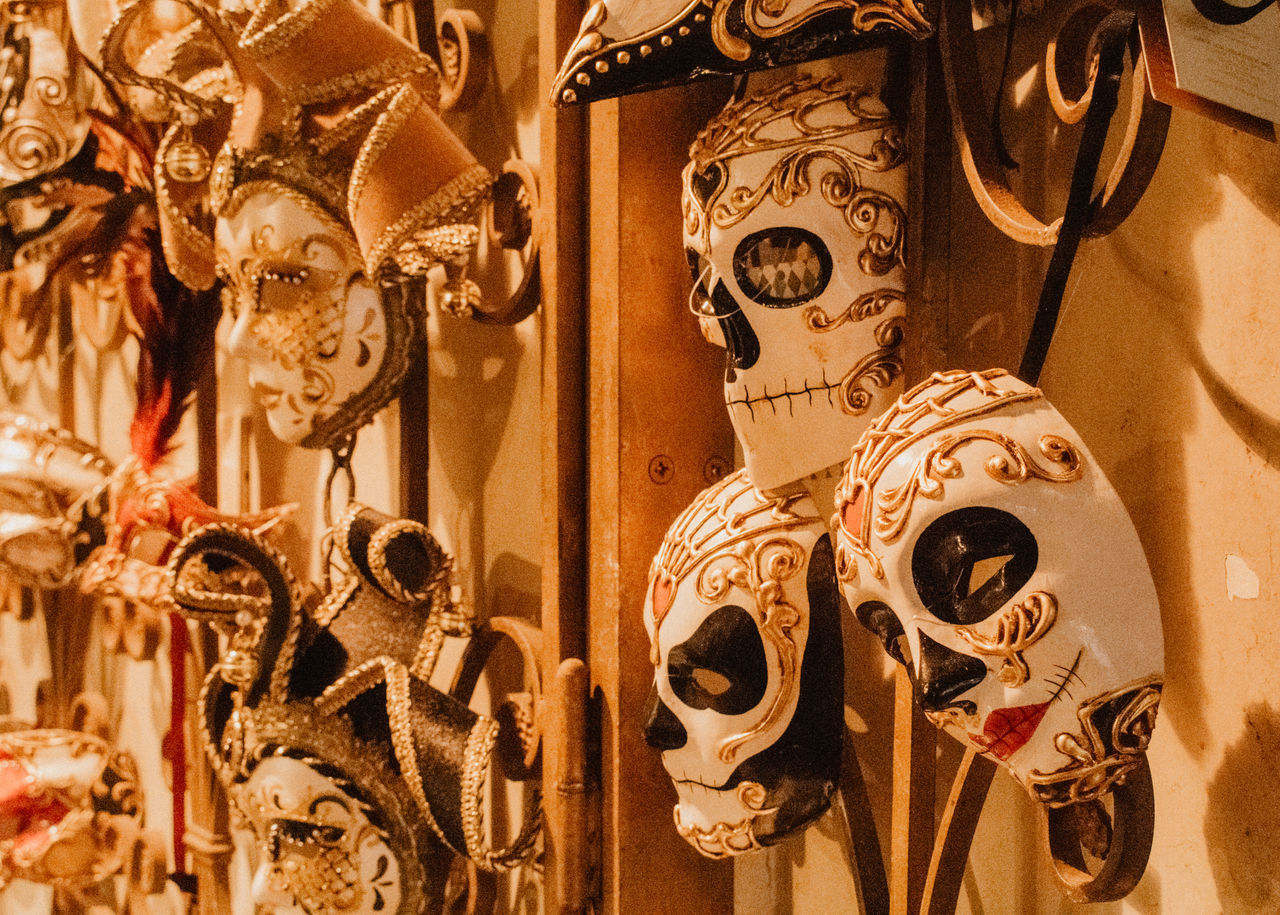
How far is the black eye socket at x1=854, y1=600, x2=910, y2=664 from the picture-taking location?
0.49 meters

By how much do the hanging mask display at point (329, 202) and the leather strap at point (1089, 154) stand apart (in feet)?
1.38

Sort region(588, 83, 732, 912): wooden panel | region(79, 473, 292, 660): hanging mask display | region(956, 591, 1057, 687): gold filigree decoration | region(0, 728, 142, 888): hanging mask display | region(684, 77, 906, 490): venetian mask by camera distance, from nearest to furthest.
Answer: region(956, 591, 1057, 687): gold filigree decoration, region(684, 77, 906, 490): venetian mask, region(588, 83, 732, 912): wooden panel, region(79, 473, 292, 660): hanging mask display, region(0, 728, 142, 888): hanging mask display

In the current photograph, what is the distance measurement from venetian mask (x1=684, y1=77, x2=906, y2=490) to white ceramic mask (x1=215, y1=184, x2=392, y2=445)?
0.33 m

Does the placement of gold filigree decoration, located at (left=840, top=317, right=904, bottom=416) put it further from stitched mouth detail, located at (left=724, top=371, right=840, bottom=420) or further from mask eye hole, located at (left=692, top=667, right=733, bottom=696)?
mask eye hole, located at (left=692, top=667, right=733, bottom=696)

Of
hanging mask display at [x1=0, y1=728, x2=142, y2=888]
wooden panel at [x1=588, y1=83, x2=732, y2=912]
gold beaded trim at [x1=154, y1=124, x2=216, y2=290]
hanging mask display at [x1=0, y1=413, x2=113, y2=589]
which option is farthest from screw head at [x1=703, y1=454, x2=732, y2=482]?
hanging mask display at [x1=0, y1=728, x2=142, y2=888]

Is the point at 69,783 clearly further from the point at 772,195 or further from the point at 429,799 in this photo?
the point at 772,195

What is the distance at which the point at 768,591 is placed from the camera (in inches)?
23.9

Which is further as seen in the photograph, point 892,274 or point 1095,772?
point 892,274

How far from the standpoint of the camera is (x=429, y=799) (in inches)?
30.0

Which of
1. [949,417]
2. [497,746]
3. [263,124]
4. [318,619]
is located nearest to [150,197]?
[263,124]

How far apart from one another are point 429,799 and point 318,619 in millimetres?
152

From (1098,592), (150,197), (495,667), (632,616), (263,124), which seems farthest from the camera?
(150,197)

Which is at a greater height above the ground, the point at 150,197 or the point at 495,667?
the point at 150,197

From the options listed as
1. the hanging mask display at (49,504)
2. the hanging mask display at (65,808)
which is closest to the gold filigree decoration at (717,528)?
the hanging mask display at (49,504)
